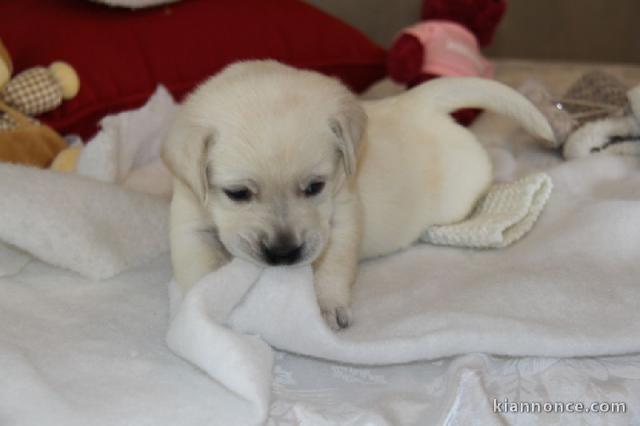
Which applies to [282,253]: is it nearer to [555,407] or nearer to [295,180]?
[295,180]

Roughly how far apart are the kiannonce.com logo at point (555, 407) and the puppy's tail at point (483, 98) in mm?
955

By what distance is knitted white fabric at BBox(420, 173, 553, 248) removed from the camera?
208cm

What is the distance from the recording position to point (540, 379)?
1539 millimetres

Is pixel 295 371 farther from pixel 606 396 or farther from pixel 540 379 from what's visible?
pixel 606 396

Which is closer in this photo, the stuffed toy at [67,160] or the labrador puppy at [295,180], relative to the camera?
the labrador puppy at [295,180]

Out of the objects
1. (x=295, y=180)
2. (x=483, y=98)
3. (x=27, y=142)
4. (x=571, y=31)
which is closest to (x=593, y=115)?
(x=483, y=98)

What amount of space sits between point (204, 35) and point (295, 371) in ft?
5.30

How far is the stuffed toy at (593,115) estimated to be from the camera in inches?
97.3

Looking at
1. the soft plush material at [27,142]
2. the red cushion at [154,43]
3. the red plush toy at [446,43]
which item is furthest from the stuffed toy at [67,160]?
the red plush toy at [446,43]

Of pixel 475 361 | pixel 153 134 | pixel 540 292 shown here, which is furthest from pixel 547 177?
pixel 153 134

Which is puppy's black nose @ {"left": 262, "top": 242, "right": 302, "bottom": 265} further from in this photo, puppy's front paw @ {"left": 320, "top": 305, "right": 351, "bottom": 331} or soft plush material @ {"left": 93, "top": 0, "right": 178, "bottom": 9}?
soft plush material @ {"left": 93, "top": 0, "right": 178, "bottom": 9}

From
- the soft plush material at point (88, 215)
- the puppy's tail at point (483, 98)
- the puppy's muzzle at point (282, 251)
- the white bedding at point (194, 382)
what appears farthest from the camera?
the puppy's tail at point (483, 98)

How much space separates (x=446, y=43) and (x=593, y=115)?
2.19ft

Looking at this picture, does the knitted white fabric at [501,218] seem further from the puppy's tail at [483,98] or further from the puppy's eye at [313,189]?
the puppy's eye at [313,189]
